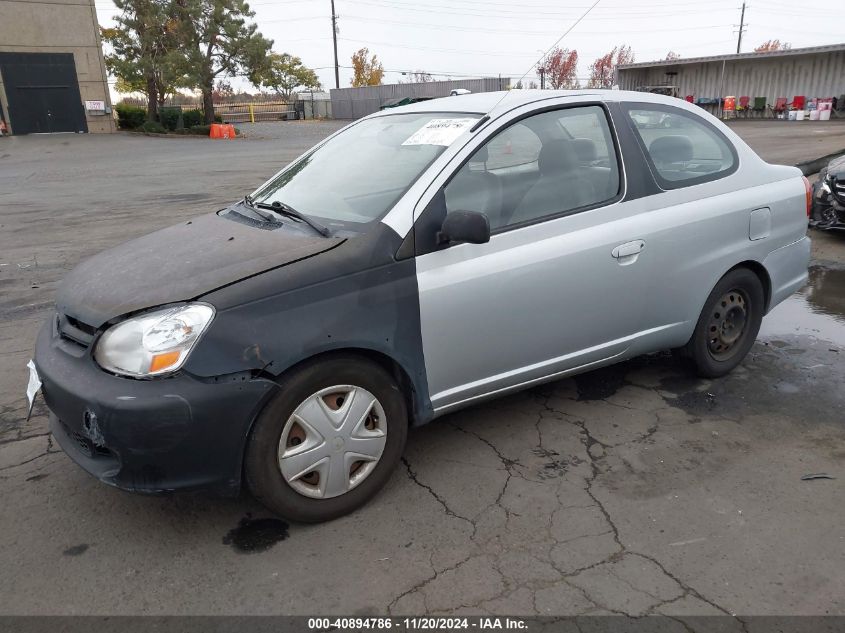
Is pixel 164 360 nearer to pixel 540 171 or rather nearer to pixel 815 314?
pixel 540 171

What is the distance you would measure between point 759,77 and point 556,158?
38.4m

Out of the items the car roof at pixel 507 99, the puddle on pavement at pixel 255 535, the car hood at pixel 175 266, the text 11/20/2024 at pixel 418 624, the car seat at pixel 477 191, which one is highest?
the car roof at pixel 507 99

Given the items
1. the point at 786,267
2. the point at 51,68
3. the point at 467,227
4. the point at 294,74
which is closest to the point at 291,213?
the point at 467,227

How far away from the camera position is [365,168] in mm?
3514

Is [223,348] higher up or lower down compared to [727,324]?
higher up

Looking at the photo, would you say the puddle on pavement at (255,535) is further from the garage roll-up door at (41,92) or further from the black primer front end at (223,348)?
the garage roll-up door at (41,92)

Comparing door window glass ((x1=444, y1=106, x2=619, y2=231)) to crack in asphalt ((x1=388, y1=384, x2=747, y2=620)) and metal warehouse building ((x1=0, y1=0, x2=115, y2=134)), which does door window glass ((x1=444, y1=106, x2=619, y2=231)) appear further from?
metal warehouse building ((x1=0, y1=0, x2=115, y2=134))

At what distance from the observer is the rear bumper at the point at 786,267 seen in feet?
13.6

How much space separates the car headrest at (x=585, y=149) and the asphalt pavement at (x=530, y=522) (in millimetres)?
Result: 1407

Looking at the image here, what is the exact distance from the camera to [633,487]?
10.1ft

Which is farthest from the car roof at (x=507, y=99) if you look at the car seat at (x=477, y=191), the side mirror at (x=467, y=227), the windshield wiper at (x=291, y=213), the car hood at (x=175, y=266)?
the car hood at (x=175, y=266)

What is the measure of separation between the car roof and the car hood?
3.69ft

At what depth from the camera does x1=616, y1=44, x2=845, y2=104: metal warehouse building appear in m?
33.0

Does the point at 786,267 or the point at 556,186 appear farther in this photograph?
the point at 786,267
